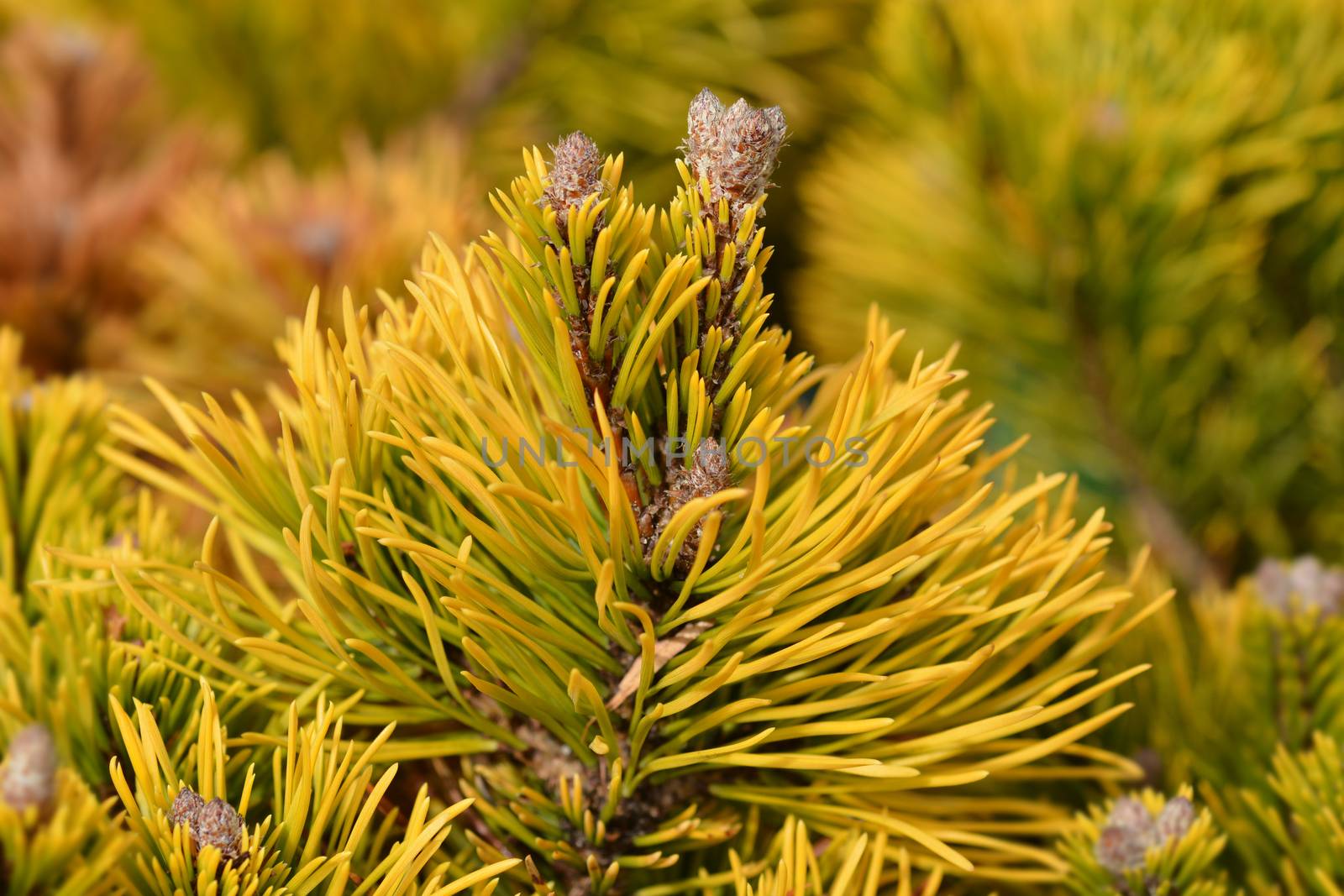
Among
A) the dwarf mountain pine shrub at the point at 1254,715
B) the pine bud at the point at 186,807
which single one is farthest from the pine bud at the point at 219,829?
the dwarf mountain pine shrub at the point at 1254,715

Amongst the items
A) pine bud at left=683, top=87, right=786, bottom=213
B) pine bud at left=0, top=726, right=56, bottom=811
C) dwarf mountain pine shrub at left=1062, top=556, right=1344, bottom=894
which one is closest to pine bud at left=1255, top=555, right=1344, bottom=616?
dwarf mountain pine shrub at left=1062, top=556, right=1344, bottom=894

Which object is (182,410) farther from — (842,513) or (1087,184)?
(1087,184)

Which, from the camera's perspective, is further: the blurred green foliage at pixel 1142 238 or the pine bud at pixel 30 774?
the blurred green foliage at pixel 1142 238

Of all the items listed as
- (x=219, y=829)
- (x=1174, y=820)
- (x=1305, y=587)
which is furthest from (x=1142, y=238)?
(x=219, y=829)

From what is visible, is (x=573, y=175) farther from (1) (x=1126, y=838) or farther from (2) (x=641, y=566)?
(1) (x=1126, y=838)

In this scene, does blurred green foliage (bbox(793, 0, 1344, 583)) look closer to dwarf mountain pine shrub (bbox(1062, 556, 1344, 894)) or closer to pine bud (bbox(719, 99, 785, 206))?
dwarf mountain pine shrub (bbox(1062, 556, 1344, 894))

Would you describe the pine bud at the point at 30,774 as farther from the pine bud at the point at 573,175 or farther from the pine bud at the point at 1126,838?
the pine bud at the point at 1126,838
